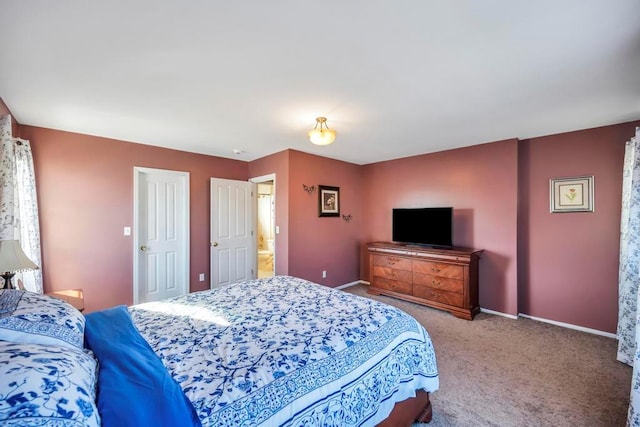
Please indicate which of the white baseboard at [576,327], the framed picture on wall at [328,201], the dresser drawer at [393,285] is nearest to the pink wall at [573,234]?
the white baseboard at [576,327]

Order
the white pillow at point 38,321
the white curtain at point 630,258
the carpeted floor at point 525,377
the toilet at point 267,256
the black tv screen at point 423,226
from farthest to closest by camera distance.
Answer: the toilet at point 267,256
the black tv screen at point 423,226
the white curtain at point 630,258
the carpeted floor at point 525,377
the white pillow at point 38,321

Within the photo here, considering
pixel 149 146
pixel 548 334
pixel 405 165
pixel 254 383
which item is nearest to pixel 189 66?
pixel 254 383

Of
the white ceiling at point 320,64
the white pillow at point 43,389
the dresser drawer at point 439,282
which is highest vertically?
the white ceiling at point 320,64

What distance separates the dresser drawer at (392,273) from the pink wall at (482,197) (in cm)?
87

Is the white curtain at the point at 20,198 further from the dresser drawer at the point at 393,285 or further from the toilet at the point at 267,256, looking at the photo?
the toilet at the point at 267,256

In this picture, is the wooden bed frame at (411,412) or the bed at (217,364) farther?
the wooden bed frame at (411,412)

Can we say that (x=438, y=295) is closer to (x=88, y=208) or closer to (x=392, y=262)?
(x=392, y=262)

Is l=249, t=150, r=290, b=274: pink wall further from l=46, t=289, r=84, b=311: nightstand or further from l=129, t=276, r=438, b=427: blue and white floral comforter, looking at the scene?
l=46, t=289, r=84, b=311: nightstand

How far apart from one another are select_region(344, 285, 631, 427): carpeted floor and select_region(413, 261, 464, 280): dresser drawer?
0.59 metres

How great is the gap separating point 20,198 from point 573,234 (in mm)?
5968

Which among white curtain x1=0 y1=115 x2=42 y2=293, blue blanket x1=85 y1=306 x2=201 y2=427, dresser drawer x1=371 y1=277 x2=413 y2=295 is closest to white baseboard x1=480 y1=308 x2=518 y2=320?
dresser drawer x1=371 y1=277 x2=413 y2=295

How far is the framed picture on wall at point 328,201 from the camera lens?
14.5 feet

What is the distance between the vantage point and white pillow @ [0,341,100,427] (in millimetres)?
630

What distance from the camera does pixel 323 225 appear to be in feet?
14.7
